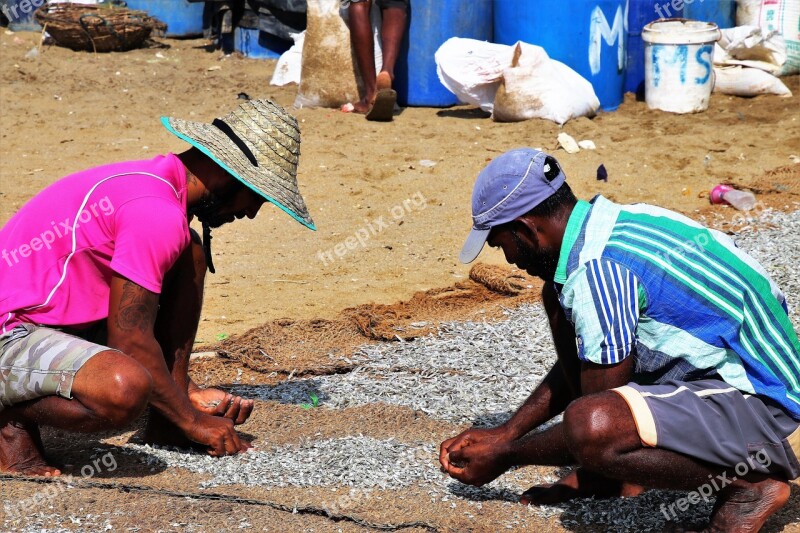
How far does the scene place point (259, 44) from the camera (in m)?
9.13

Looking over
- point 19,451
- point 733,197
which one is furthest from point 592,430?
point 733,197

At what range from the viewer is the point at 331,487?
9.36ft

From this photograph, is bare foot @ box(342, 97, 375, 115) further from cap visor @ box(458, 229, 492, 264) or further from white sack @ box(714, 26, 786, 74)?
cap visor @ box(458, 229, 492, 264)

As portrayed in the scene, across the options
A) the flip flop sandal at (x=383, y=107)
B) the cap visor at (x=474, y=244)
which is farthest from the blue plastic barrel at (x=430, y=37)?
the cap visor at (x=474, y=244)

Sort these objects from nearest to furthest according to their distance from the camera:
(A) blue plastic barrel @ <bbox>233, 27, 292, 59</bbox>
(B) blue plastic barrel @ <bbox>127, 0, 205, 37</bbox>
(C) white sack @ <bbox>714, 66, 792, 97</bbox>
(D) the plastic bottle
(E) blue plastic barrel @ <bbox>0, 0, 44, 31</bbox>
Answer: (D) the plastic bottle
(C) white sack @ <bbox>714, 66, 792, 97</bbox>
(A) blue plastic barrel @ <bbox>233, 27, 292, 59</bbox>
(E) blue plastic barrel @ <bbox>0, 0, 44, 31</bbox>
(B) blue plastic barrel @ <bbox>127, 0, 205, 37</bbox>

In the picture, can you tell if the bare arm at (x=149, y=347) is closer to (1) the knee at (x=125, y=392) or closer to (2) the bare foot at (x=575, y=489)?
(1) the knee at (x=125, y=392)

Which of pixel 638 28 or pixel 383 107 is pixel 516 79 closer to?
pixel 383 107

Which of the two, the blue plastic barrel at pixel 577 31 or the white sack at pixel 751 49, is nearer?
the blue plastic barrel at pixel 577 31

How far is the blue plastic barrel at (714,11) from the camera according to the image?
820 cm

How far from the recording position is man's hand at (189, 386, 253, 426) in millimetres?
3137

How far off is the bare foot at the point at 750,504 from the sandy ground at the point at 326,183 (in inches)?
7.0

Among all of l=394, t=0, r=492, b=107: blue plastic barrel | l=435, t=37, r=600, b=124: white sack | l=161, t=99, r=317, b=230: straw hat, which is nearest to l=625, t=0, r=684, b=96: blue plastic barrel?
l=435, t=37, r=600, b=124: white sack

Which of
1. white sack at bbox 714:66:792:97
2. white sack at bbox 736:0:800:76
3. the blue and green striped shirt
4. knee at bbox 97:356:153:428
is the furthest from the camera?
white sack at bbox 736:0:800:76

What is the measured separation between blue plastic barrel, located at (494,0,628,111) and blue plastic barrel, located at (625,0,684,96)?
0.31 m
